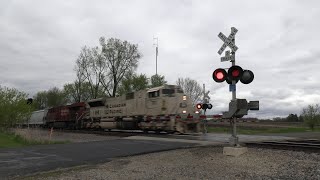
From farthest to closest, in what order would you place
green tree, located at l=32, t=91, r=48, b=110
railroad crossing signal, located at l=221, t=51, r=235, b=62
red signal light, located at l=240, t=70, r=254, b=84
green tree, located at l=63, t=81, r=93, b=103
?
green tree, located at l=32, t=91, r=48, b=110, green tree, located at l=63, t=81, r=93, b=103, railroad crossing signal, located at l=221, t=51, r=235, b=62, red signal light, located at l=240, t=70, r=254, b=84

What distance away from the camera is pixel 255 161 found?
34.1 ft

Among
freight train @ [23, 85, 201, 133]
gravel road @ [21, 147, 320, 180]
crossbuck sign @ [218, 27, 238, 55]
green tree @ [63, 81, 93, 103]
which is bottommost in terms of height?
gravel road @ [21, 147, 320, 180]

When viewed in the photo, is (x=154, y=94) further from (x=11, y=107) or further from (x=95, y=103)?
(x=11, y=107)

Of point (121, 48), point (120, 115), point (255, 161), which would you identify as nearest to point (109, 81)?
point (121, 48)

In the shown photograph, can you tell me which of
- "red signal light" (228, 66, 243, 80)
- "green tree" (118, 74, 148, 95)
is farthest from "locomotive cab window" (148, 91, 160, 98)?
"green tree" (118, 74, 148, 95)

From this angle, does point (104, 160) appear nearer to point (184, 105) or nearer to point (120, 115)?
point (184, 105)

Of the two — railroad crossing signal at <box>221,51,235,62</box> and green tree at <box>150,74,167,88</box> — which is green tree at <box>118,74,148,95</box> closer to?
green tree at <box>150,74,167,88</box>

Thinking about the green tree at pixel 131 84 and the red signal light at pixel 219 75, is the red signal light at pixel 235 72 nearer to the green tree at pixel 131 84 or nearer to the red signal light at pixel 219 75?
the red signal light at pixel 219 75

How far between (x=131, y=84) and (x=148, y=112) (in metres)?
37.3

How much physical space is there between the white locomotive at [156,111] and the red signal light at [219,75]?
1451 cm

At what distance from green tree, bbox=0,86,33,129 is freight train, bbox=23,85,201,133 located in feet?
26.0

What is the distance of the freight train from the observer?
26562 millimetres

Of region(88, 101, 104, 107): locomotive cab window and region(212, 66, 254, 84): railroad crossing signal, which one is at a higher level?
region(88, 101, 104, 107): locomotive cab window

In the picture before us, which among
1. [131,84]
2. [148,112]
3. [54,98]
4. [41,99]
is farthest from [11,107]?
[41,99]
